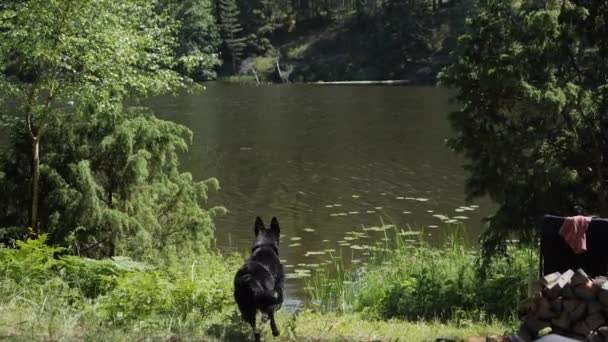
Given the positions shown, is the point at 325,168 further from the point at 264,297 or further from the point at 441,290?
the point at 264,297

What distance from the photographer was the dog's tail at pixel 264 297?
5.80 metres

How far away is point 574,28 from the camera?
8.62m

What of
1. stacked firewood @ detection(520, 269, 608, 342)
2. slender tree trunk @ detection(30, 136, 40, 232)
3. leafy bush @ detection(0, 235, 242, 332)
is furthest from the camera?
slender tree trunk @ detection(30, 136, 40, 232)

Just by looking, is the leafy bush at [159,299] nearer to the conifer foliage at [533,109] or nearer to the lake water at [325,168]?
the conifer foliage at [533,109]

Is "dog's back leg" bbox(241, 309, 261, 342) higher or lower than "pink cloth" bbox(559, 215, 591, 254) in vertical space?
lower

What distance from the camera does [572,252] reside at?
227 inches

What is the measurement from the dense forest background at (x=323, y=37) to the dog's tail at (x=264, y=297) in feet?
215

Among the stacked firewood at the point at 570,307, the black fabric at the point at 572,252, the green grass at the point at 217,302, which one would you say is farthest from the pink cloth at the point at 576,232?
the green grass at the point at 217,302

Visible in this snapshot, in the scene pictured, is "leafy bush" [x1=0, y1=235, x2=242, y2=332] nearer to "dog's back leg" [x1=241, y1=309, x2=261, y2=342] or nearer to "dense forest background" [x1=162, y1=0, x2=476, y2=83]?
"dog's back leg" [x1=241, y1=309, x2=261, y2=342]

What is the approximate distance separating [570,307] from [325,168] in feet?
72.6

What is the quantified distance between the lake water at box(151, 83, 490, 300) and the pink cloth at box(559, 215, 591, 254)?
23.7 feet

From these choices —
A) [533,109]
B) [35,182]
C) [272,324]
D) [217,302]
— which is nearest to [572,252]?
[272,324]

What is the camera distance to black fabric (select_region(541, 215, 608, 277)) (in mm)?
5707

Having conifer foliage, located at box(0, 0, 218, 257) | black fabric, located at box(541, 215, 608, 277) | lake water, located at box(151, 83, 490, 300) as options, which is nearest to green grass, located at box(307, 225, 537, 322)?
black fabric, located at box(541, 215, 608, 277)
